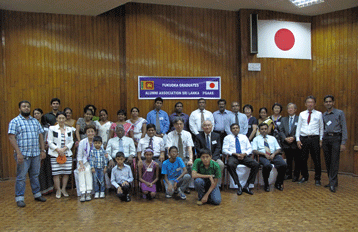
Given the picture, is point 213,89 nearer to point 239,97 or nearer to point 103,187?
point 239,97

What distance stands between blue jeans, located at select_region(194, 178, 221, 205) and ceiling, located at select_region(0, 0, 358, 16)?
3753mm

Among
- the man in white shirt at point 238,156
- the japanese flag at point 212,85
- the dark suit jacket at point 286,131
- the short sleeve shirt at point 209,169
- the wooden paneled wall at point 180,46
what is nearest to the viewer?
the short sleeve shirt at point 209,169

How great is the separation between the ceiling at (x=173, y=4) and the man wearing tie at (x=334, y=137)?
8.88ft

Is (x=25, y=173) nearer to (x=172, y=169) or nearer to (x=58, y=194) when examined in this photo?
Result: (x=58, y=194)

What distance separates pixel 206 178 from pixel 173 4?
163 inches

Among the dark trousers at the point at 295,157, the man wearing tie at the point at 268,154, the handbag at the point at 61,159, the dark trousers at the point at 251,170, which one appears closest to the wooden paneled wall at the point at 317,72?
the dark trousers at the point at 295,157

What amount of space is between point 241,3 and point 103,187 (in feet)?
16.1

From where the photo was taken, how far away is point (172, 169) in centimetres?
433

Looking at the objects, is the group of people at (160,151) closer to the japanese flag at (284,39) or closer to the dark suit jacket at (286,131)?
the dark suit jacket at (286,131)

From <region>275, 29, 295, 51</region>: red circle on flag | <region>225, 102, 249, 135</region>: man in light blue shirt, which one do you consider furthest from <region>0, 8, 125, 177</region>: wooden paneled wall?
<region>275, 29, 295, 51</region>: red circle on flag

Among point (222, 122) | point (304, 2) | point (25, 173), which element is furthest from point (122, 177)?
point (304, 2)

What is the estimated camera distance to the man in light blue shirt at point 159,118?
5.62 metres

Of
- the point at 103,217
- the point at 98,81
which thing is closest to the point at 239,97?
the point at 98,81

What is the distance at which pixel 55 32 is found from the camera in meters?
5.91
